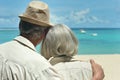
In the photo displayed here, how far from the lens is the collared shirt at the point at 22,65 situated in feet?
4.40

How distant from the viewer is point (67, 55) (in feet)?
6.06

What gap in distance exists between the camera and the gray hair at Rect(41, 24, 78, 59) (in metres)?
1.81

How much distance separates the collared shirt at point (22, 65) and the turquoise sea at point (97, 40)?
520 centimetres

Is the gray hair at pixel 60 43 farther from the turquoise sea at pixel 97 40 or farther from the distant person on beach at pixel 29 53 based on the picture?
the turquoise sea at pixel 97 40

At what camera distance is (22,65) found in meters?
1.35

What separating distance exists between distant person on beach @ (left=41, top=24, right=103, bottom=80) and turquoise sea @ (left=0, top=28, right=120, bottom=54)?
4.77m

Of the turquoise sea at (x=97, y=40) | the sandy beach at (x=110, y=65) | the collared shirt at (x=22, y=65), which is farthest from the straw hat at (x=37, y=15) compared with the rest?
the turquoise sea at (x=97, y=40)

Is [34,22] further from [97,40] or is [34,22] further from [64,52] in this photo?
[97,40]

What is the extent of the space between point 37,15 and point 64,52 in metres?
0.41

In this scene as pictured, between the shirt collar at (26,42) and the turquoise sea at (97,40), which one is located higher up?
the shirt collar at (26,42)

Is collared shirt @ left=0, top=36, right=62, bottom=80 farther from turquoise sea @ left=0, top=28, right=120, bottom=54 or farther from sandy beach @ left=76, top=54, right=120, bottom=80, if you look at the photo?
turquoise sea @ left=0, top=28, right=120, bottom=54

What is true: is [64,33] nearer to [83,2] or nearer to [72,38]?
[72,38]

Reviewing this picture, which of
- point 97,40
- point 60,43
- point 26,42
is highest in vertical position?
point 26,42

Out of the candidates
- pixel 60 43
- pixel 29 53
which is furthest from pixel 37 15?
pixel 60 43
